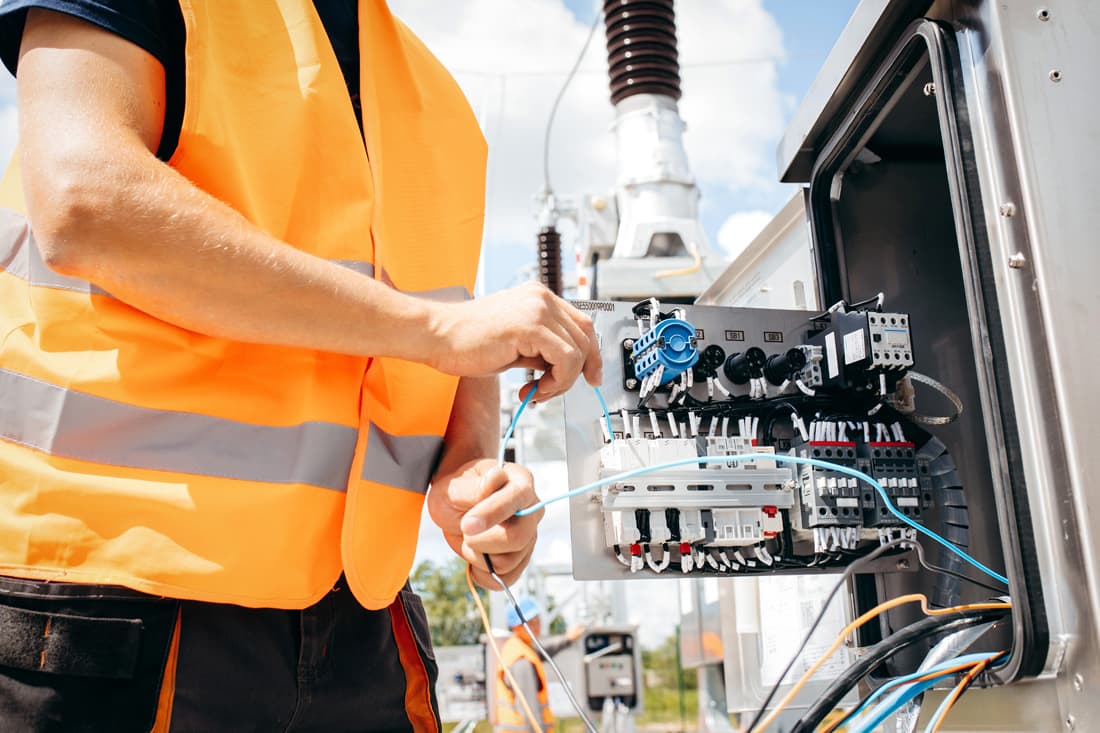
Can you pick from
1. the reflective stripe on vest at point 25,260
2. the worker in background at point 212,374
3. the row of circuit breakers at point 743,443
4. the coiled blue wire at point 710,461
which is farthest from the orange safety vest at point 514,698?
the reflective stripe on vest at point 25,260

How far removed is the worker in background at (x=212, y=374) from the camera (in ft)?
2.87

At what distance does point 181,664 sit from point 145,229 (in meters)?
0.45

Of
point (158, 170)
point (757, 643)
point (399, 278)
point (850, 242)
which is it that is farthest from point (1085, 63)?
point (757, 643)

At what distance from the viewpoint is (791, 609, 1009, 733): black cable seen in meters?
1.17

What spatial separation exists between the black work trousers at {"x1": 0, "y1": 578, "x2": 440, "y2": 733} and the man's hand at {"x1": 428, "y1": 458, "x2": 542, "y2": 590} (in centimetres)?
16

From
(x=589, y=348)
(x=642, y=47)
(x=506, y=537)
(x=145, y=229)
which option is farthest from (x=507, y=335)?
(x=642, y=47)

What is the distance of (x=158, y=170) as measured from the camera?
0.90 m

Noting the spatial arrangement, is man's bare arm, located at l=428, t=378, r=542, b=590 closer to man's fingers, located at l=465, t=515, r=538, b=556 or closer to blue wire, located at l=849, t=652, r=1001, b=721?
man's fingers, located at l=465, t=515, r=538, b=556

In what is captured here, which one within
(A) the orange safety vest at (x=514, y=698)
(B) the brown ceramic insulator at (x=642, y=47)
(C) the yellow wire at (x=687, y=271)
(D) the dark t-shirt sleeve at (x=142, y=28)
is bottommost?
(A) the orange safety vest at (x=514, y=698)

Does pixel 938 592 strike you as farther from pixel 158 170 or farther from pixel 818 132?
pixel 158 170

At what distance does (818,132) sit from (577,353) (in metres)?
1.00

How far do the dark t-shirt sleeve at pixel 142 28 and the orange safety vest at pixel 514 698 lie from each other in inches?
166

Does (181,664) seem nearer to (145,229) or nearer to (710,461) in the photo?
(145,229)

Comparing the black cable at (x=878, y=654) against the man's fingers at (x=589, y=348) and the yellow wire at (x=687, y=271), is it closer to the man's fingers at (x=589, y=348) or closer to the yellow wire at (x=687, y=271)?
the man's fingers at (x=589, y=348)
